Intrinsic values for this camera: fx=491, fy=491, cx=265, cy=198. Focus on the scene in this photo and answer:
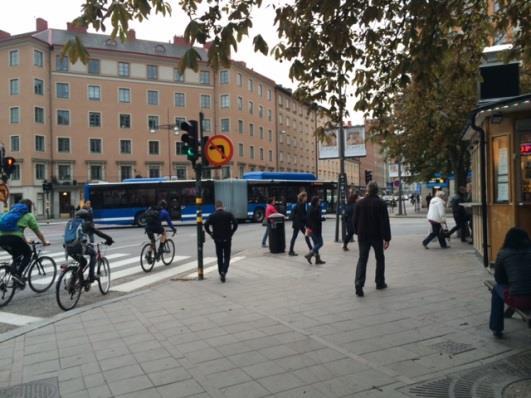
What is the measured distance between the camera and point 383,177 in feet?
512

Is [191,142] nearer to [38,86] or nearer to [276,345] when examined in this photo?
[276,345]

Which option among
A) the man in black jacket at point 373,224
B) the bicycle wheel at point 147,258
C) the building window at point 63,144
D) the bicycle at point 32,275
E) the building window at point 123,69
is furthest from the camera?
the building window at point 123,69

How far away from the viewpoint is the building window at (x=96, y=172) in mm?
56656

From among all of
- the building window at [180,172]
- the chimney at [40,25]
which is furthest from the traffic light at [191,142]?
the chimney at [40,25]

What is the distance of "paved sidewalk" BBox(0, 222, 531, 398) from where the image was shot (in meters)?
4.25

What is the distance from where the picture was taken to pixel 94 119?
189 feet

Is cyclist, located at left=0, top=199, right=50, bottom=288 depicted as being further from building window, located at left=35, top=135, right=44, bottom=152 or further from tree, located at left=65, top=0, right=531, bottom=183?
building window, located at left=35, top=135, right=44, bottom=152

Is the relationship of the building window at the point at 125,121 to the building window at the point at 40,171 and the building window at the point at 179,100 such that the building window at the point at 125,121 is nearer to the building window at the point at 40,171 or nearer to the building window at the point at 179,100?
the building window at the point at 179,100

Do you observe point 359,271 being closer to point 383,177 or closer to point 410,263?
point 410,263

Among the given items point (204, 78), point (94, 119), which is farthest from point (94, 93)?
point (204, 78)

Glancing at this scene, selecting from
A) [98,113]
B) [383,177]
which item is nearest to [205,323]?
[98,113]

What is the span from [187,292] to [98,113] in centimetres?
5375

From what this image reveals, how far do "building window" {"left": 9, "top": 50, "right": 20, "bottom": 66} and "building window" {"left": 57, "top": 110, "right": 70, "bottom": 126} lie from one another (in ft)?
21.2

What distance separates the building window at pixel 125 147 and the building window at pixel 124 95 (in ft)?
16.1
